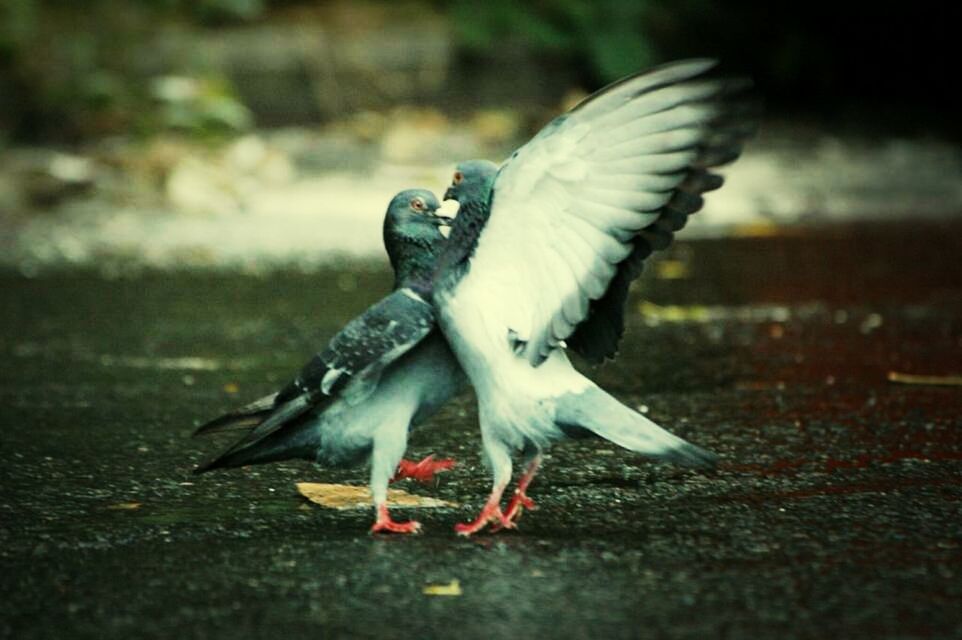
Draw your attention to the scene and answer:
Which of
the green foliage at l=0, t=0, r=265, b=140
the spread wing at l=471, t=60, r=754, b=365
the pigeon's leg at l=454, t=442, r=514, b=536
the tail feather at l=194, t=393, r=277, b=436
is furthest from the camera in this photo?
the green foliage at l=0, t=0, r=265, b=140

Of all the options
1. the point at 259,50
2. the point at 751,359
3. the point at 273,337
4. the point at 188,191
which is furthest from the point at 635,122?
the point at 259,50

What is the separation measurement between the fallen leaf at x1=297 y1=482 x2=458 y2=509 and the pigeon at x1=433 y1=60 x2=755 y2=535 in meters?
0.42

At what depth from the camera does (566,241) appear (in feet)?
12.1

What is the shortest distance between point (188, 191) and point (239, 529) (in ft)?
24.4

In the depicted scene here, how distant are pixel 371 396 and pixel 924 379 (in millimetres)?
2509

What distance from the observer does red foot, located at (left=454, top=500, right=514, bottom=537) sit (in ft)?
12.3

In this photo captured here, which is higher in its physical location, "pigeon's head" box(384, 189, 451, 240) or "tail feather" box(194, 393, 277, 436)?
"pigeon's head" box(384, 189, 451, 240)

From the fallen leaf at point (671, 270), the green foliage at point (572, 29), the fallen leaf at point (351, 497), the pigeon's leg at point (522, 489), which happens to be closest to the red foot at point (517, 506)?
the pigeon's leg at point (522, 489)

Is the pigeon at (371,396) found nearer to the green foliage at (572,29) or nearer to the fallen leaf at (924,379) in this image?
the fallen leaf at (924,379)

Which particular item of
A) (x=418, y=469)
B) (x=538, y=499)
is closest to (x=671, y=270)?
(x=538, y=499)

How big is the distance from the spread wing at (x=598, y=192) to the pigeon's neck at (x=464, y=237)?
32 mm

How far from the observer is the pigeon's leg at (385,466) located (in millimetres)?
3801

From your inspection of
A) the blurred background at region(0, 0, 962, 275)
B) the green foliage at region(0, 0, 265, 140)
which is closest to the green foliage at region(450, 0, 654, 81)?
the blurred background at region(0, 0, 962, 275)

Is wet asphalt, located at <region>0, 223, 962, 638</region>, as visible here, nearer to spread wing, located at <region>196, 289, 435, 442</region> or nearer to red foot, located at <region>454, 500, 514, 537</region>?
red foot, located at <region>454, 500, 514, 537</region>
